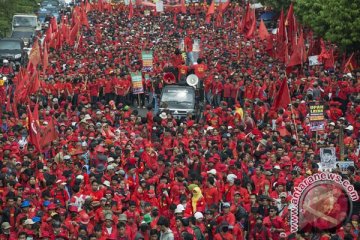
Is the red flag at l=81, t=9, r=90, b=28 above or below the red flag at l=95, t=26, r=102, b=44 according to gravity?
above

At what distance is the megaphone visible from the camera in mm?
31342

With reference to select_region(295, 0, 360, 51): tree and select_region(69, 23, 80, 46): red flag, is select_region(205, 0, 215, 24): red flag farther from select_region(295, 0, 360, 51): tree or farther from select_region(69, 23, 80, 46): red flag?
select_region(295, 0, 360, 51): tree

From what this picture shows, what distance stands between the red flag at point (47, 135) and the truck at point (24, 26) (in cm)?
2653

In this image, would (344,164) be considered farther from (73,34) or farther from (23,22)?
(23,22)

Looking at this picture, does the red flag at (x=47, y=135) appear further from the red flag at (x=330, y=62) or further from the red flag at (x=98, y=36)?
the red flag at (x=98, y=36)

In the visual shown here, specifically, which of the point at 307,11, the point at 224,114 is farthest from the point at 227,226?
the point at 307,11

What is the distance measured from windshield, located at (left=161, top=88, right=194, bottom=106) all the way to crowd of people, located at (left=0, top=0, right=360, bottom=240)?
161cm

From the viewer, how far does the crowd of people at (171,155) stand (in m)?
16.5

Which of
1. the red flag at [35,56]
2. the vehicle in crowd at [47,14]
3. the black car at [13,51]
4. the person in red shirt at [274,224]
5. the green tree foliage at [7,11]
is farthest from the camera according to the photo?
the vehicle in crowd at [47,14]

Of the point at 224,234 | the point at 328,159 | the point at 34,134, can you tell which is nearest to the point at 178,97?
the point at 34,134

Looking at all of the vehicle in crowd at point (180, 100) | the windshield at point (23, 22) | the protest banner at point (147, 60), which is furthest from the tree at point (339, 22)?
the windshield at point (23, 22)

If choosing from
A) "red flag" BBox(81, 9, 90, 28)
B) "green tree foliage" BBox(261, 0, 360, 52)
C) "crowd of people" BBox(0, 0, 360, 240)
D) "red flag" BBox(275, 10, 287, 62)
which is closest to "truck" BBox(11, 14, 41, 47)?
"red flag" BBox(81, 9, 90, 28)

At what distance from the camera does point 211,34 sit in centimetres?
4625

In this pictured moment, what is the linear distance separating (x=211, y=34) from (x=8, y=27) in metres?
10.1
